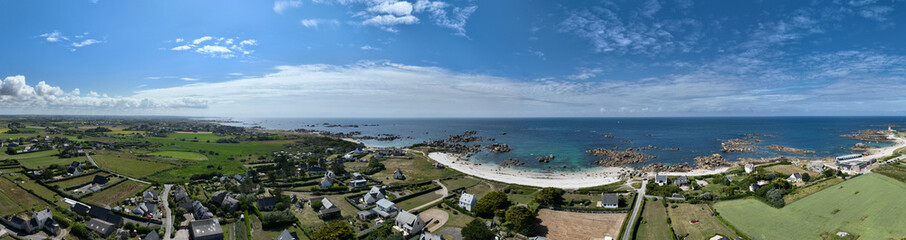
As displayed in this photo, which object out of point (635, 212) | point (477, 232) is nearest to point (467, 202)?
point (477, 232)

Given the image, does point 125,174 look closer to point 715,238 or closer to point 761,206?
point 715,238

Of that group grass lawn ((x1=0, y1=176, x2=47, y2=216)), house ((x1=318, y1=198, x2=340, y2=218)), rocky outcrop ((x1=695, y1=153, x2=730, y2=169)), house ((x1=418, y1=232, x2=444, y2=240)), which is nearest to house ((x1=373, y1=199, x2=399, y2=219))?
house ((x1=318, y1=198, x2=340, y2=218))

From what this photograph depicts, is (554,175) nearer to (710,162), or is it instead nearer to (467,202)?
(467,202)

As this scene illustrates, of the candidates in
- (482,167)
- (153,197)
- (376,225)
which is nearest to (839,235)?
(376,225)

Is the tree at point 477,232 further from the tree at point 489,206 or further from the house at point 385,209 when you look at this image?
the house at point 385,209

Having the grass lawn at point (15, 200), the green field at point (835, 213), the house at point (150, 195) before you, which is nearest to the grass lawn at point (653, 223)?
the green field at point (835, 213)
